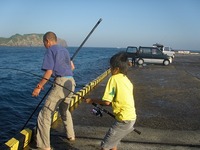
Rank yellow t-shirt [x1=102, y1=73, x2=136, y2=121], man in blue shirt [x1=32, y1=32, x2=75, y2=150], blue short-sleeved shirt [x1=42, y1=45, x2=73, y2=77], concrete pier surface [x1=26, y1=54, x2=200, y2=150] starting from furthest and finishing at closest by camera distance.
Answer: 1. concrete pier surface [x1=26, y1=54, x2=200, y2=150]
2. man in blue shirt [x1=32, y1=32, x2=75, y2=150]
3. blue short-sleeved shirt [x1=42, y1=45, x2=73, y2=77]
4. yellow t-shirt [x1=102, y1=73, x2=136, y2=121]

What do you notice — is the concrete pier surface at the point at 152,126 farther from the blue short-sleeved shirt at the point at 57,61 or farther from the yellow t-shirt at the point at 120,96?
the yellow t-shirt at the point at 120,96

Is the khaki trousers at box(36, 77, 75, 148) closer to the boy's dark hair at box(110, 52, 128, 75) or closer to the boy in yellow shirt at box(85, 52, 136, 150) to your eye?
the boy in yellow shirt at box(85, 52, 136, 150)

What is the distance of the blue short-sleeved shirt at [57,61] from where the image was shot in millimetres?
5031

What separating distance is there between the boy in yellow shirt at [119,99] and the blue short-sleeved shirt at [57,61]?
1.31m

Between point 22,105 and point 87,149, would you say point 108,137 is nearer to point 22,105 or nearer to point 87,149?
point 87,149

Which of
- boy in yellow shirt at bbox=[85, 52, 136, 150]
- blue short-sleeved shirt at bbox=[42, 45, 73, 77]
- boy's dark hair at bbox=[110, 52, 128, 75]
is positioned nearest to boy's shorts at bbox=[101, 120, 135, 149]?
boy in yellow shirt at bbox=[85, 52, 136, 150]

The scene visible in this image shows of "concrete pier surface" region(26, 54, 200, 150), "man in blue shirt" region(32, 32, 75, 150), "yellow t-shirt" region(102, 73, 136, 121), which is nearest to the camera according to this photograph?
"yellow t-shirt" region(102, 73, 136, 121)

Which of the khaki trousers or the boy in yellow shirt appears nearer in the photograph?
the boy in yellow shirt

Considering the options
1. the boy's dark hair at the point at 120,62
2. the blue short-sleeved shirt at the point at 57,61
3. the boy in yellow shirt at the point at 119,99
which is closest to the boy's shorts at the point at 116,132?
the boy in yellow shirt at the point at 119,99

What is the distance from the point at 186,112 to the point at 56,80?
217 inches

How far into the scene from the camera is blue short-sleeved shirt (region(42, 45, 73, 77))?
5.03m

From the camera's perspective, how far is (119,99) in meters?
4.12

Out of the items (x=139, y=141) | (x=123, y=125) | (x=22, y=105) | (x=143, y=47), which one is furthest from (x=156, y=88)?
(x=143, y=47)

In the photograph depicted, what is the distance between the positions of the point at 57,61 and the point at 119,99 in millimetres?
1666
